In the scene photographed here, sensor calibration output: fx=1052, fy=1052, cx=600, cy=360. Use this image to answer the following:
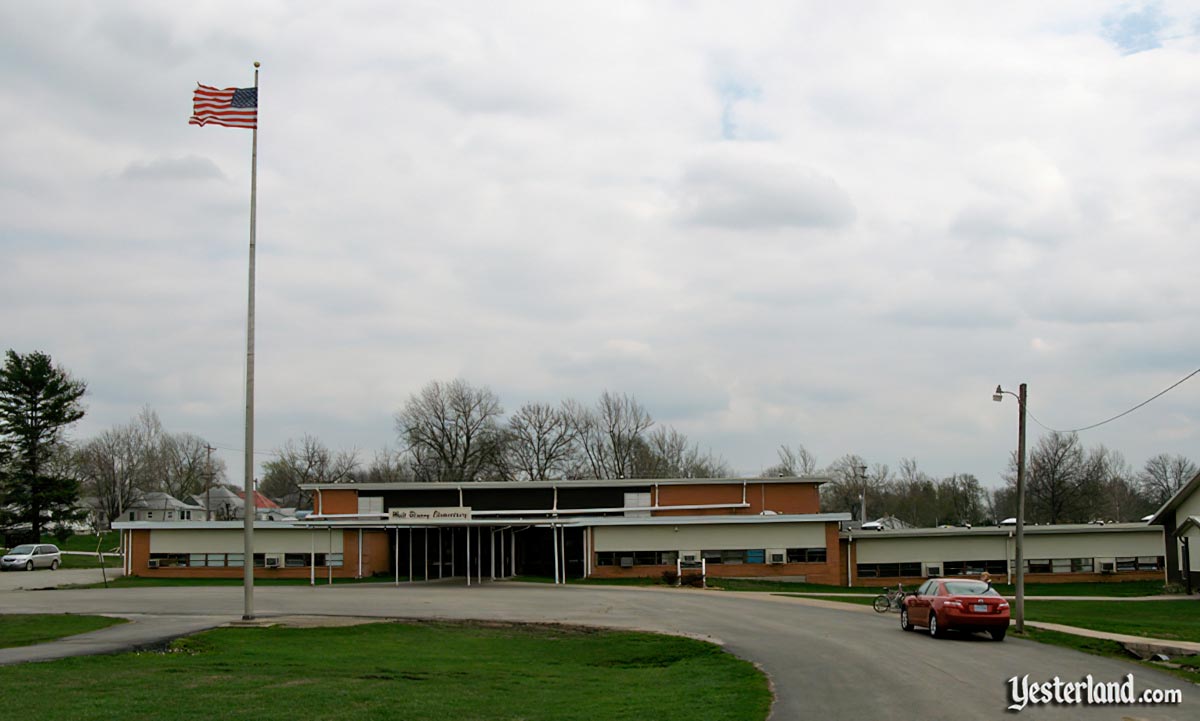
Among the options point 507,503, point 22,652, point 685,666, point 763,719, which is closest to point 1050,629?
point 685,666

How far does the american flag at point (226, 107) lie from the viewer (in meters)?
28.7

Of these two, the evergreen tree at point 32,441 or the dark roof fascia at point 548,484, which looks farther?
the evergreen tree at point 32,441

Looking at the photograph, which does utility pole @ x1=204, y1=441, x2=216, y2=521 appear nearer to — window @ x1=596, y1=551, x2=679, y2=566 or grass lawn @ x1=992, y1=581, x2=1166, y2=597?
window @ x1=596, y1=551, x2=679, y2=566

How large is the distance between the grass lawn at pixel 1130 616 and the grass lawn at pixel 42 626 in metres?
26.7

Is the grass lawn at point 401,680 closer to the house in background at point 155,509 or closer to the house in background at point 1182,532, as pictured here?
→ the house in background at point 1182,532

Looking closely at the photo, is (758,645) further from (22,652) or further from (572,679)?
(22,652)

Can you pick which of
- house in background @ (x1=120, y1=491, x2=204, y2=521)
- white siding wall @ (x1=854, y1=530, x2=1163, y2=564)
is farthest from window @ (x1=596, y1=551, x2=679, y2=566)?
house in background @ (x1=120, y1=491, x2=204, y2=521)

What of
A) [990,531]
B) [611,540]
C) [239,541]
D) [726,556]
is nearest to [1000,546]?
[990,531]

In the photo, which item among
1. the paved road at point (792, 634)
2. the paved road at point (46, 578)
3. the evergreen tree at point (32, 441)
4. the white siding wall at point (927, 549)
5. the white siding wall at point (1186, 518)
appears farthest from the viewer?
the evergreen tree at point (32, 441)

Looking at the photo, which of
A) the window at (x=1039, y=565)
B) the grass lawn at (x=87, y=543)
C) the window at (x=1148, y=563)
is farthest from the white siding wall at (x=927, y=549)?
the grass lawn at (x=87, y=543)

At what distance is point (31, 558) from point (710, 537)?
40.4m

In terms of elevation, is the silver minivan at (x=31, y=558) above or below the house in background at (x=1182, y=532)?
below

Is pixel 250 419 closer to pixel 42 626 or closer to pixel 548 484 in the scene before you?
pixel 42 626

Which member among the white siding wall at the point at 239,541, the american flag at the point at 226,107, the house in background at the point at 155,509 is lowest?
the house in background at the point at 155,509
